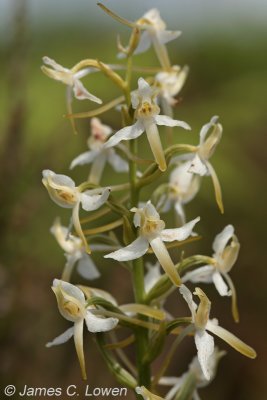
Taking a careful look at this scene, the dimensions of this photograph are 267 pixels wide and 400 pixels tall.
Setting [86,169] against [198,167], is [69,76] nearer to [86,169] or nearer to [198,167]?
Answer: [198,167]

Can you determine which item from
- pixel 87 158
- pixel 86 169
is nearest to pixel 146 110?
pixel 87 158

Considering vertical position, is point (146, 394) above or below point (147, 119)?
below

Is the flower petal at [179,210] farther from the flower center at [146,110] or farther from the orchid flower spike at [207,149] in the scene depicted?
the flower center at [146,110]

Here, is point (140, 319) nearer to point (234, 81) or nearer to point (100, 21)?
point (234, 81)

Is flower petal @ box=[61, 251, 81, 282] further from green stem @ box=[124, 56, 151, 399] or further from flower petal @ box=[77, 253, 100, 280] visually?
green stem @ box=[124, 56, 151, 399]

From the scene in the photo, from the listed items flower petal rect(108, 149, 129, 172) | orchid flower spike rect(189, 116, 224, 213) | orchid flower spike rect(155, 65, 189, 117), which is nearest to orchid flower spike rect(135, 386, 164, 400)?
orchid flower spike rect(189, 116, 224, 213)

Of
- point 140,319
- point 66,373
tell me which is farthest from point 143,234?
point 66,373

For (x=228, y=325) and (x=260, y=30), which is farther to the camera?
(x=260, y=30)
